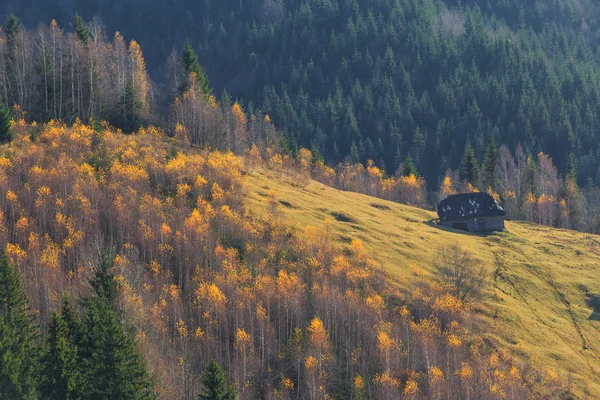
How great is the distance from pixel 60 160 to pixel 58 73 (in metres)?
21.9

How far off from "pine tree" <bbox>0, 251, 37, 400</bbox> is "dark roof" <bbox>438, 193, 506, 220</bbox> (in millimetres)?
74537

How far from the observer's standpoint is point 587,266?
10806 centimetres

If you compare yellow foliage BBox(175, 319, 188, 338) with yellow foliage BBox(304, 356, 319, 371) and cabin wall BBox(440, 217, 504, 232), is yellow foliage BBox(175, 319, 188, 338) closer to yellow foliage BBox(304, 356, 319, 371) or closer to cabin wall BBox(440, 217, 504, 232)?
yellow foliage BBox(304, 356, 319, 371)

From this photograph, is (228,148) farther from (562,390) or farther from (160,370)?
(562,390)

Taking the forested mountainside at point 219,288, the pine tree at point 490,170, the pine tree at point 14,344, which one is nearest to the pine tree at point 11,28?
the forested mountainside at point 219,288

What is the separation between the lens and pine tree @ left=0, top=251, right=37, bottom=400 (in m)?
51.1

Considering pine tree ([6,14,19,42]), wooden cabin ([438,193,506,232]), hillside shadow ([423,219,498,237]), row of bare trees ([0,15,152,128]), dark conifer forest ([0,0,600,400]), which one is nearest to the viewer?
dark conifer forest ([0,0,600,400])

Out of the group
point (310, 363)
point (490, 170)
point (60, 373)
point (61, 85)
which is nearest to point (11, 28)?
point (61, 85)

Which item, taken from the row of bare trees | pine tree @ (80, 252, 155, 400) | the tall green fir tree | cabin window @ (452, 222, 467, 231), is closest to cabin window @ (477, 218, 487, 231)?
cabin window @ (452, 222, 467, 231)

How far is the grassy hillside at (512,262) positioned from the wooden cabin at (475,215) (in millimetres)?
2744

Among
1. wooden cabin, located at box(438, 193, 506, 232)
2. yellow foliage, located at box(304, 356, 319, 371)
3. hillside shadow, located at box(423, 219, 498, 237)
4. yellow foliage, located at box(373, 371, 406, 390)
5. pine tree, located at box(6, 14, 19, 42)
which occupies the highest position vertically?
pine tree, located at box(6, 14, 19, 42)

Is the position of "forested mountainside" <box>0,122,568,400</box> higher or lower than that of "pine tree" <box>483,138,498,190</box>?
lower

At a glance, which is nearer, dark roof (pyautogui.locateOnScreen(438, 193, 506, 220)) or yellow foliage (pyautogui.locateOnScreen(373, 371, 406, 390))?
yellow foliage (pyautogui.locateOnScreen(373, 371, 406, 390))

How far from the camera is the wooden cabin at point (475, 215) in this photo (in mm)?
119062
